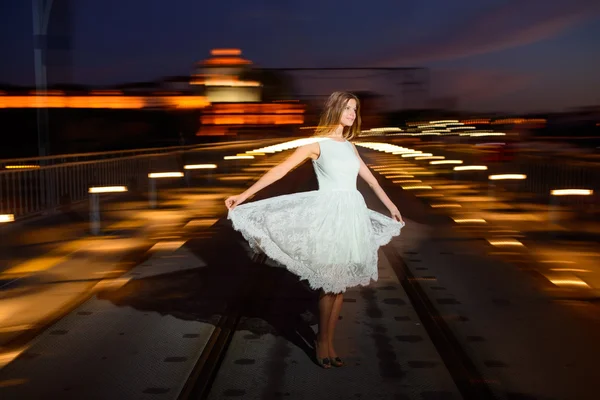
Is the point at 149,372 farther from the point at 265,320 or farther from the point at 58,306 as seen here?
the point at 58,306

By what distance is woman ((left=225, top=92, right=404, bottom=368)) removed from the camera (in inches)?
213

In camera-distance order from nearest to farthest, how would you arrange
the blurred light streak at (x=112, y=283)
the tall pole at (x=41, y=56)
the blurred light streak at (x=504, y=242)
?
the blurred light streak at (x=112, y=283), the blurred light streak at (x=504, y=242), the tall pole at (x=41, y=56)

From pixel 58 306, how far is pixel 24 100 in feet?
152

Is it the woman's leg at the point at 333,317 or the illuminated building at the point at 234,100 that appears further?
the illuminated building at the point at 234,100

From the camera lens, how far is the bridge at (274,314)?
5.25 metres

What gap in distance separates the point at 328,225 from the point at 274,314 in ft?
6.90

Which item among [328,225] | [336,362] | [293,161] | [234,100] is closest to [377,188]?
[328,225]

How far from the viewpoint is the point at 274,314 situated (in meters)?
7.29

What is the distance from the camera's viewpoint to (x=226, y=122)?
110 m

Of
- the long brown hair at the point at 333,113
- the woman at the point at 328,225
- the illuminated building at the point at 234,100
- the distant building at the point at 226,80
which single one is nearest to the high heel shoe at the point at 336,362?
the woman at the point at 328,225

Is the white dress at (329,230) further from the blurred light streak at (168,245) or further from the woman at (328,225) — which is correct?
the blurred light streak at (168,245)

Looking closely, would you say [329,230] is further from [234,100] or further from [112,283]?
[234,100]

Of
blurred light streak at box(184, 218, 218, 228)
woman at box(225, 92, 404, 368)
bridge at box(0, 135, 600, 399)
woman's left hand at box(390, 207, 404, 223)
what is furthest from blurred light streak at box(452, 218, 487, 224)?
woman at box(225, 92, 404, 368)

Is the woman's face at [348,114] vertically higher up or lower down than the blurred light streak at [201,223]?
higher up
